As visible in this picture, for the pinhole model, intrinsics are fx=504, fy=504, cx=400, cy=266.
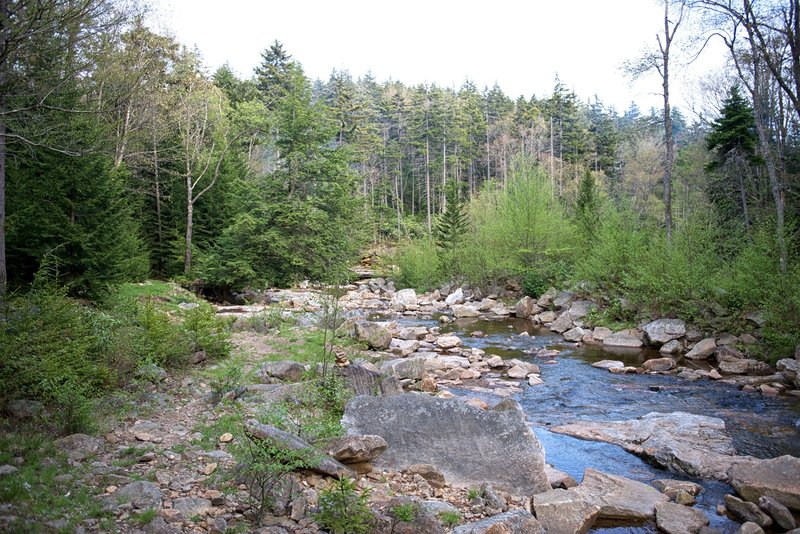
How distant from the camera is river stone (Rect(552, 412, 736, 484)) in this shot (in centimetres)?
648


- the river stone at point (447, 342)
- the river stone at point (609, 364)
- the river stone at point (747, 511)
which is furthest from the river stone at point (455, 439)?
the river stone at point (447, 342)

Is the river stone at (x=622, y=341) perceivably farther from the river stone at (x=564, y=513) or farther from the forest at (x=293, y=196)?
the river stone at (x=564, y=513)

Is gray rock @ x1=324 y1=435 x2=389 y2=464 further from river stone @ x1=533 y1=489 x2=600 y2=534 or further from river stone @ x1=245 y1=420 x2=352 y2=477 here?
river stone @ x1=533 y1=489 x2=600 y2=534

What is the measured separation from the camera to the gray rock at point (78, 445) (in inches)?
183

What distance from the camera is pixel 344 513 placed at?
3.97 meters

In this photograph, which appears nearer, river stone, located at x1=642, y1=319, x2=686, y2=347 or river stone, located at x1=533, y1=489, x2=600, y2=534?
river stone, located at x1=533, y1=489, x2=600, y2=534

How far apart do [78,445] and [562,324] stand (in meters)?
15.9

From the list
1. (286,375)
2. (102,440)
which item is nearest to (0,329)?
(102,440)

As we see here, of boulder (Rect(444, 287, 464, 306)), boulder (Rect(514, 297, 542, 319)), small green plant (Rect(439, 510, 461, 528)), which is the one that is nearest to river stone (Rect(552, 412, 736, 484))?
small green plant (Rect(439, 510, 461, 528))

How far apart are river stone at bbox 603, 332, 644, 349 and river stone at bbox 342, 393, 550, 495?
33.7 feet

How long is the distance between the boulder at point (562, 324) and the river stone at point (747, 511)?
1251 centimetres

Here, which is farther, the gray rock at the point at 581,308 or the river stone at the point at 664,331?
the gray rock at the point at 581,308

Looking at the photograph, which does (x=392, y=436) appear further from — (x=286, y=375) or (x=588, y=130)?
(x=588, y=130)

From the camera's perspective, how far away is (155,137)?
70.3 feet
